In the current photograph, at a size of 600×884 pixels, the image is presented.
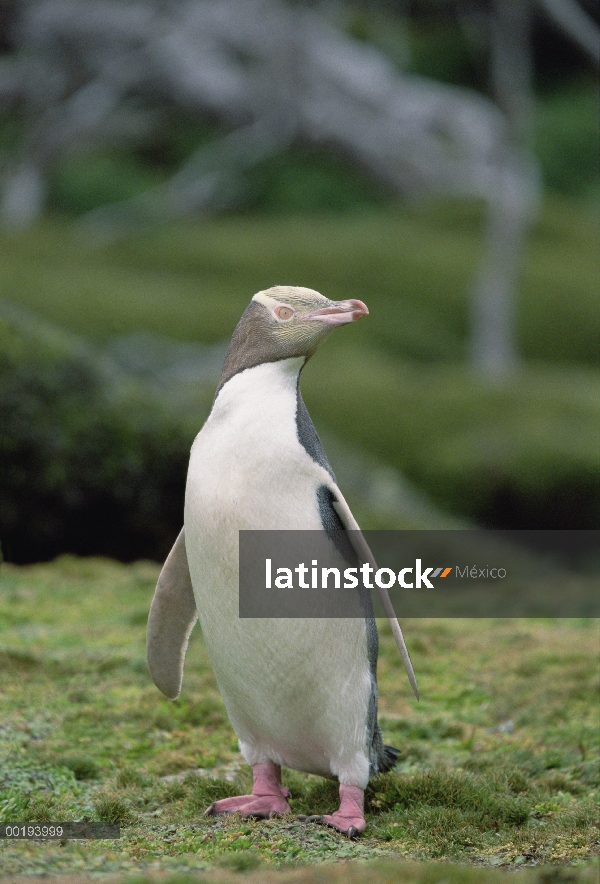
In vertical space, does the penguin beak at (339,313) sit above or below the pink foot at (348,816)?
above

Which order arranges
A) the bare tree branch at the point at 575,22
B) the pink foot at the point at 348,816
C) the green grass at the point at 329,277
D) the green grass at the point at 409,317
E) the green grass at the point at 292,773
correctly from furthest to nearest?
the bare tree branch at the point at 575,22
the green grass at the point at 329,277
the green grass at the point at 409,317
the pink foot at the point at 348,816
the green grass at the point at 292,773

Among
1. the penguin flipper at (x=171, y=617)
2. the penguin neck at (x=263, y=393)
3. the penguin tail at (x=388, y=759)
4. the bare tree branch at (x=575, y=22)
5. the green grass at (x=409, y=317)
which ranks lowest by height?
the penguin tail at (x=388, y=759)

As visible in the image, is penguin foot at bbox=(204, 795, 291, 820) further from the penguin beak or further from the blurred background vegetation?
the blurred background vegetation

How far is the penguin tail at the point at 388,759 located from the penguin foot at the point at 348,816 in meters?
0.38

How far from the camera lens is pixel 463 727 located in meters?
5.39

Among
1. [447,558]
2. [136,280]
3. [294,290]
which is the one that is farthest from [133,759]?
[136,280]

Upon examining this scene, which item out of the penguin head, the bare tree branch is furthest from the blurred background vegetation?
the penguin head

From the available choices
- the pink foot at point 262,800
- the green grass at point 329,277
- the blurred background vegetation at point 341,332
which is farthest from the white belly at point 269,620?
the green grass at point 329,277

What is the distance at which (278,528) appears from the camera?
3832 mm

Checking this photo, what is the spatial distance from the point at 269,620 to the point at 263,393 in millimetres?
799

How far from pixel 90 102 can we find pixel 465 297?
37.3ft

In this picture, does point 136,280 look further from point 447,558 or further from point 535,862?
point 535,862

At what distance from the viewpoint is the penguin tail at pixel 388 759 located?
438 cm

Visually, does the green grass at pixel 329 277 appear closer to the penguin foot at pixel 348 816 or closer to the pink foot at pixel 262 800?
the pink foot at pixel 262 800
